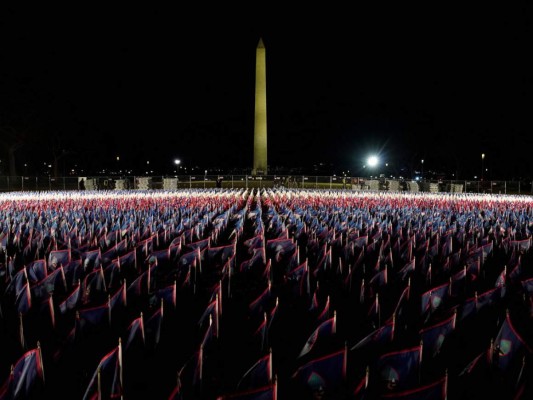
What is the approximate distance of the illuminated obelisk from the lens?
51500 millimetres

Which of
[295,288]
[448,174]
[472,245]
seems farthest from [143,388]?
[448,174]

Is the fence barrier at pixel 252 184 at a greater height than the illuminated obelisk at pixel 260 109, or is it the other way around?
the illuminated obelisk at pixel 260 109

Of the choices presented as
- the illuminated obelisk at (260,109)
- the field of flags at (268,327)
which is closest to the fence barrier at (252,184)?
the illuminated obelisk at (260,109)

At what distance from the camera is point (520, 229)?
11.7 m

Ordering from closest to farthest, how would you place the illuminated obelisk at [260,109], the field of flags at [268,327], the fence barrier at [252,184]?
the field of flags at [268,327]
the fence barrier at [252,184]
the illuminated obelisk at [260,109]

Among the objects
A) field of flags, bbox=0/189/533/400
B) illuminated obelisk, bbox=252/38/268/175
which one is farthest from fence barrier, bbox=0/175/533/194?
field of flags, bbox=0/189/533/400

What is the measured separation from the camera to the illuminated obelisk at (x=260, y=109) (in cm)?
5150

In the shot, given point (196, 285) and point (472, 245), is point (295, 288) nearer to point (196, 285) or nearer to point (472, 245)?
point (196, 285)

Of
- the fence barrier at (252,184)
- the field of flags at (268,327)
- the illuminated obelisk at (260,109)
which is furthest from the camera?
the illuminated obelisk at (260,109)

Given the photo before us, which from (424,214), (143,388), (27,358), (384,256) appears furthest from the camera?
(424,214)

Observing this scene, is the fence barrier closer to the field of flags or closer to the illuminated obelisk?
the illuminated obelisk

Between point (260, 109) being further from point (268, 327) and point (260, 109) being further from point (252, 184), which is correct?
point (268, 327)

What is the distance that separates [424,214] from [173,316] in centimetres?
1123

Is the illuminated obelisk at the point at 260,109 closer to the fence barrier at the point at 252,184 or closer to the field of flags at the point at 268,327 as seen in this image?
the fence barrier at the point at 252,184
